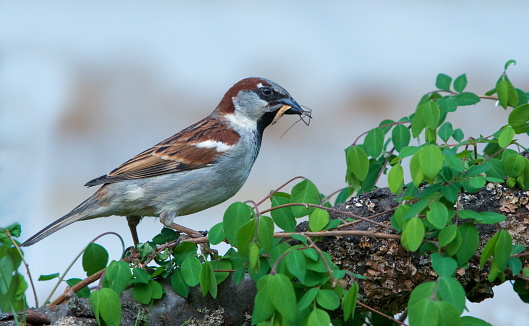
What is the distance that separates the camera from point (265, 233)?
2082 mm

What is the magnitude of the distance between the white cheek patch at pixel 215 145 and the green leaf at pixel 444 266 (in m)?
1.60

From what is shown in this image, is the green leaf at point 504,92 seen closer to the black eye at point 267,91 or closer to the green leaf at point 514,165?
the green leaf at point 514,165

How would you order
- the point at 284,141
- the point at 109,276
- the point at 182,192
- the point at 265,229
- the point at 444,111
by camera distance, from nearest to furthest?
the point at 265,229 → the point at 109,276 → the point at 444,111 → the point at 182,192 → the point at 284,141

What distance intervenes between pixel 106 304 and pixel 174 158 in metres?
1.30

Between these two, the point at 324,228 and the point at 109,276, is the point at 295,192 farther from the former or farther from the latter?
the point at 109,276

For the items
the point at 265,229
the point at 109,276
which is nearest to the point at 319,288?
the point at 265,229

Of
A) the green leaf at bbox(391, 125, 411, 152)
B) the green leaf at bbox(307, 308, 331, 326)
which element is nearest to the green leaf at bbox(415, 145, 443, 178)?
the green leaf at bbox(307, 308, 331, 326)

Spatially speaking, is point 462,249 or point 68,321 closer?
point 462,249

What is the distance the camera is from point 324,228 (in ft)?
8.14

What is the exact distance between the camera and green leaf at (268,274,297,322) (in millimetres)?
1948

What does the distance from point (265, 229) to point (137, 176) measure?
1493 mm

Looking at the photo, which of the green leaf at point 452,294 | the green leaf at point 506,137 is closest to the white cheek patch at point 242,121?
the green leaf at point 506,137

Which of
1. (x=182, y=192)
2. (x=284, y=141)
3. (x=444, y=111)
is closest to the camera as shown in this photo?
(x=444, y=111)

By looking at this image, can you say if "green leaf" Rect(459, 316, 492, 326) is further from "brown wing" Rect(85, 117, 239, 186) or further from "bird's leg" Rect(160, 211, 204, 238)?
"brown wing" Rect(85, 117, 239, 186)
